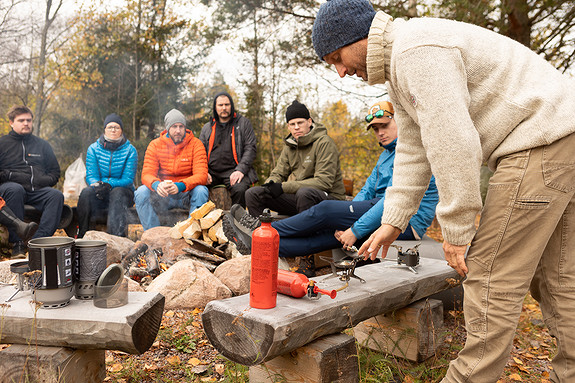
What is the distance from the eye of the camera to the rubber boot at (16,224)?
4.75 m

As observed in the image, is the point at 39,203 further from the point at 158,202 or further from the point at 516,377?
the point at 516,377

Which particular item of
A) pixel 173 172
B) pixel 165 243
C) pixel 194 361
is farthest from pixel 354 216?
pixel 173 172

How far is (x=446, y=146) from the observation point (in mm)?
1405

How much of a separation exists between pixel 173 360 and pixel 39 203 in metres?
3.75

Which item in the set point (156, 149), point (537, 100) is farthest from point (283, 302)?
point (156, 149)

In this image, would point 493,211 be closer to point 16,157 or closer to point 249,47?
point 16,157

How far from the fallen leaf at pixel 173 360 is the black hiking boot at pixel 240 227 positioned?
4.91ft

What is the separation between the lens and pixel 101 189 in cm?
543

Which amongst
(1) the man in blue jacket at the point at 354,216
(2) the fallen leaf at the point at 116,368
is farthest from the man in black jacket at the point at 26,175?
(2) the fallen leaf at the point at 116,368

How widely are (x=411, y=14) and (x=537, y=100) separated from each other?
606 cm

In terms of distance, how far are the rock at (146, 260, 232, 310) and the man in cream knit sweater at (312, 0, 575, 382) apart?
79.3 inches

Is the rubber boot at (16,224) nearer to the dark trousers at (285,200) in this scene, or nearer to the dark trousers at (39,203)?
the dark trousers at (39,203)

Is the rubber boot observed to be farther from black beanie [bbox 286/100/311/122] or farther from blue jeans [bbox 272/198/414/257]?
black beanie [bbox 286/100/311/122]

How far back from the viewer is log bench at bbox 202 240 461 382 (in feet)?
5.12
